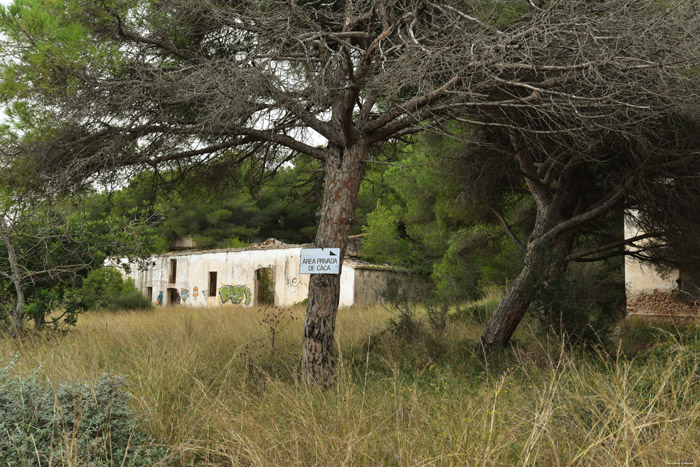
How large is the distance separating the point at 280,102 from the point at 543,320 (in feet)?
18.5

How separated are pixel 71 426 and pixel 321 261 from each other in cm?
330

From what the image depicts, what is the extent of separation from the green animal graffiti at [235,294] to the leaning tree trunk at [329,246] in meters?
18.2

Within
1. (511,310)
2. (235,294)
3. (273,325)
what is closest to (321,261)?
(511,310)

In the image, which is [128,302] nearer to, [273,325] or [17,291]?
[273,325]

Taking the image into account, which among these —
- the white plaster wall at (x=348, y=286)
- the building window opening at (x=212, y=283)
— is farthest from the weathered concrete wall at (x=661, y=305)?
the building window opening at (x=212, y=283)

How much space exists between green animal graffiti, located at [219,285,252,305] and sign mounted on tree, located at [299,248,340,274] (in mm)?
18391

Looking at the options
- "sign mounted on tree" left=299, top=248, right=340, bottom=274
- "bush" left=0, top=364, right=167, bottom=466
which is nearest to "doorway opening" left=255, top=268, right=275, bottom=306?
"sign mounted on tree" left=299, top=248, right=340, bottom=274

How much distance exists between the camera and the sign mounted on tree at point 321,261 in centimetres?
653

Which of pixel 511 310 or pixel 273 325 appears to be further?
pixel 273 325

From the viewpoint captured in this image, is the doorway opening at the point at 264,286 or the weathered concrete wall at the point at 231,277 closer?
the weathered concrete wall at the point at 231,277

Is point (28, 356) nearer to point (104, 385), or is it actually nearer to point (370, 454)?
point (104, 385)

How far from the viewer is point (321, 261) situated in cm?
656

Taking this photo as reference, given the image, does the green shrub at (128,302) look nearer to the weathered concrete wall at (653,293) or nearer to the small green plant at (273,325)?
the small green plant at (273,325)

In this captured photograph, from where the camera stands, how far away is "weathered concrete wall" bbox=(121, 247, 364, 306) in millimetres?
22562
